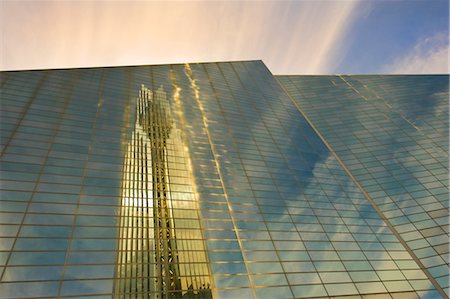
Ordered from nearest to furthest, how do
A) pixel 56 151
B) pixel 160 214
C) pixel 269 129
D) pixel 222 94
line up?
pixel 160 214 < pixel 56 151 < pixel 269 129 < pixel 222 94

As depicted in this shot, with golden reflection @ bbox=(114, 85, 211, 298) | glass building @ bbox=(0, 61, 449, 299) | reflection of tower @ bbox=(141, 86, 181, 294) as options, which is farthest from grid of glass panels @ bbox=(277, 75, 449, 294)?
reflection of tower @ bbox=(141, 86, 181, 294)

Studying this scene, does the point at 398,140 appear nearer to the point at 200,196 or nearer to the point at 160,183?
the point at 200,196

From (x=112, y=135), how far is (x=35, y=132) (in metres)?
7.65

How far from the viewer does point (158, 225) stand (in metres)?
26.0

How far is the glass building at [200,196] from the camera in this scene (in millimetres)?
22016

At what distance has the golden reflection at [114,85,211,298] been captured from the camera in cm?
2169

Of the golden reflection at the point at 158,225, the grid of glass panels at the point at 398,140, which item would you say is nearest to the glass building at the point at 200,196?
the golden reflection at the point at 158,225

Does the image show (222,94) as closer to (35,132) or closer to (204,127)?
(204,127)

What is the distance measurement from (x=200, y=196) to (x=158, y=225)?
19.2 ft

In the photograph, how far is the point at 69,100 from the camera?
38.7 meters

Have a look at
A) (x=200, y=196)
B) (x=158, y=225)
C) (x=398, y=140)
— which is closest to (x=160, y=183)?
(x=200, y=196)

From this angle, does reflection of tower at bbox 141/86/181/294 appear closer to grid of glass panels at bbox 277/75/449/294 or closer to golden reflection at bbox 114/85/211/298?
golden reflection at bbox 114/85/211/298

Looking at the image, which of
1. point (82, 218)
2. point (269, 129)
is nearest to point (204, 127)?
point (269, 129)

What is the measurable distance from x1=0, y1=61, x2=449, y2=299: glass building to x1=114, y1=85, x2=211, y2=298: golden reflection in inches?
4.8
